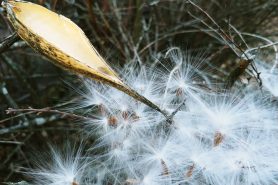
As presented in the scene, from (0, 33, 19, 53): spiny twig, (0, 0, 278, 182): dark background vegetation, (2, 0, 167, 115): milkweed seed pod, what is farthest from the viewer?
(0, 0, 278, 182): dark background vegetation

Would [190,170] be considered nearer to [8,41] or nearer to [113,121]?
[113,121]

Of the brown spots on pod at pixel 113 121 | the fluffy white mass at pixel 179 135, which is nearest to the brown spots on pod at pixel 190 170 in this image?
the fluffy white mass at pixel 179 135

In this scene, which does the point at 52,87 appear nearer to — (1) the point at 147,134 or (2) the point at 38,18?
(1) the point at 147,134

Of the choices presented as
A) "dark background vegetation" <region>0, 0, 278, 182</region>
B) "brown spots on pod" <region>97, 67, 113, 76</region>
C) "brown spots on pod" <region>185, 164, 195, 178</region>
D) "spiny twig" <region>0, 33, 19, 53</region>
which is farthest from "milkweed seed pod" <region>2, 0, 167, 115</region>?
"dark background vegetation" <region>0, 0, 278, 182</region>

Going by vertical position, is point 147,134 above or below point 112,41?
below

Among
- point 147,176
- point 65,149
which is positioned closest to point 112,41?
point 65,149

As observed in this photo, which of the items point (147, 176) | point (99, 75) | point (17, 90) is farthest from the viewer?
point (17, 90)

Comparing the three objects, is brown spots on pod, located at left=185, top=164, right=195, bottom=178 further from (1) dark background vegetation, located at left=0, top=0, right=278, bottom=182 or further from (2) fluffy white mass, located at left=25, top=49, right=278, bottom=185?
(1) dark background vegetation, located at left=0, top=0, right=278, bottom=182
